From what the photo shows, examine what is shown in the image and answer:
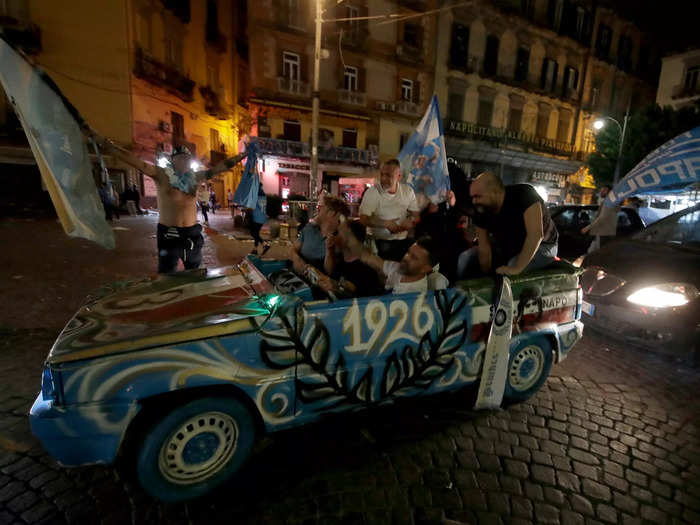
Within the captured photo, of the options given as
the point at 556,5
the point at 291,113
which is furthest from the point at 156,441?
the point at 556,5

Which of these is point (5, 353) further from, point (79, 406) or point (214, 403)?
point (214, 403)

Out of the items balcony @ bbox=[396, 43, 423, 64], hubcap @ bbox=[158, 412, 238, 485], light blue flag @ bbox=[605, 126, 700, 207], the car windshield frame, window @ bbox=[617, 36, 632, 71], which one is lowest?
hubcap @ bbox=[158, 412, 238, 485]

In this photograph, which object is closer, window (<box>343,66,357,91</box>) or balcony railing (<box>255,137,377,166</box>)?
balcony railing (<box>255,137,377,166</box>)

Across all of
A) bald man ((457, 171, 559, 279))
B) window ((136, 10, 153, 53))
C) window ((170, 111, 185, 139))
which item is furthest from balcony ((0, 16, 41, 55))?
bald man ((457, 171, 559, 279))

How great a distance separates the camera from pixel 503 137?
24.7 m

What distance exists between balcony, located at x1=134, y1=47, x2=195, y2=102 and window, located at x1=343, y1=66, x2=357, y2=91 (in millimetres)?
9157

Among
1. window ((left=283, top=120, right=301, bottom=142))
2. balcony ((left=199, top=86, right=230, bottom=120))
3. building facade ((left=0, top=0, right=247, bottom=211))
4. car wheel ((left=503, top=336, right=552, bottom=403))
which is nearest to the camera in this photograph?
car wheel ((left=503, top=336, right=552, bottom=403))

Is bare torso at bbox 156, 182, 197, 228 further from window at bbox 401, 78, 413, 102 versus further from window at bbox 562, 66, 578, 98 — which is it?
window at bbox 562, 66, 578, 98

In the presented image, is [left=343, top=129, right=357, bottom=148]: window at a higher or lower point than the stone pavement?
higher

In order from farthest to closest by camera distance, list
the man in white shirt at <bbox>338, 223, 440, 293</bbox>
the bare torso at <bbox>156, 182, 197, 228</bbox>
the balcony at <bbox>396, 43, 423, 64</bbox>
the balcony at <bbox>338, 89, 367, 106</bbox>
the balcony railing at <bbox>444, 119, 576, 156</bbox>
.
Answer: the balcony railing at <bbox>444, 119, 576, 156</bbox> < the balcony at <bbox>396, 43, 423, 64</bbox> < the balcony at <bbox>338, 89, 367, 106</bbox> < the bare torso at <bbox>156, 182, 197, 228</bbox> < the man in white shirt at <bbox>338, 223, 440, 293</bbox>

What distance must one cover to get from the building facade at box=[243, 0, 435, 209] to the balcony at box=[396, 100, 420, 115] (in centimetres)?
6

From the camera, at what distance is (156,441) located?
6.27ft

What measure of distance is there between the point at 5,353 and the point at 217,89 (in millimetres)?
25521

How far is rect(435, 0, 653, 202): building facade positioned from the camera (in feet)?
76.7
